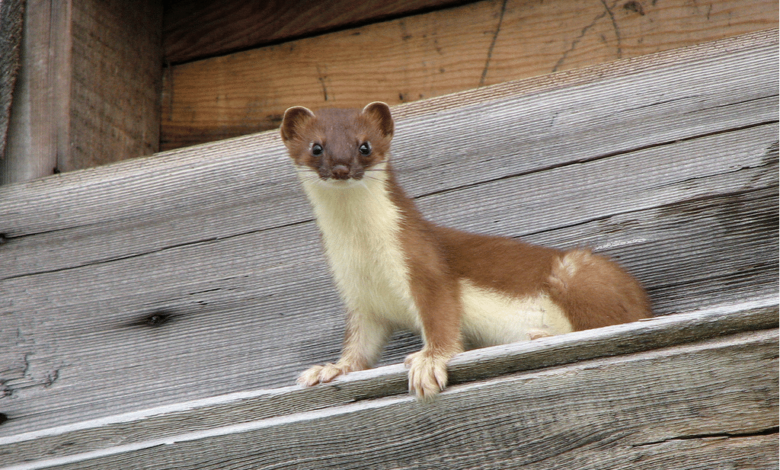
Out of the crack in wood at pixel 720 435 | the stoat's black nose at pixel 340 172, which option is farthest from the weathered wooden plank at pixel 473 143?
the crack in wood at pixel 720 435

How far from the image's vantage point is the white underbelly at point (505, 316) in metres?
2.51

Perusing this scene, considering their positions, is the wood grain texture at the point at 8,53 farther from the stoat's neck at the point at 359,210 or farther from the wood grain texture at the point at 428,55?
the stoat's neck at the point at 359,210

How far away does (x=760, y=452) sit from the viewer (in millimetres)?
1675

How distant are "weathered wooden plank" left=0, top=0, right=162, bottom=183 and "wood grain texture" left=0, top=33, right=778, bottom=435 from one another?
0.14m

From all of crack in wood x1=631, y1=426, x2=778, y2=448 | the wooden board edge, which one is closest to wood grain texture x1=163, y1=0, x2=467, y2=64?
the wooden board edge

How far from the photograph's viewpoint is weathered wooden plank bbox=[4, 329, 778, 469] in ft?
5.67

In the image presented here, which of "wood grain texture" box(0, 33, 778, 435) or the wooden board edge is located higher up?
the wooden board edge

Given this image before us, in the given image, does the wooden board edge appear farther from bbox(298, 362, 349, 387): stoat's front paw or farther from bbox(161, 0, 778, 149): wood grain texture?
bbox(298, 362, 349, 387): stoat's front paw

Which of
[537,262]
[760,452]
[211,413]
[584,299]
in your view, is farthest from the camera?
[537,262]

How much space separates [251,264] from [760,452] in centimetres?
209

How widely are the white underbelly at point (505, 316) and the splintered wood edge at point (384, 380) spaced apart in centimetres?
57

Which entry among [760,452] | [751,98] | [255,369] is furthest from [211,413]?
[751,98]

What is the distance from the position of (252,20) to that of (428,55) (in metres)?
0.87

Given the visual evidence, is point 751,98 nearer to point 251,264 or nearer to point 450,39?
point 450,39
